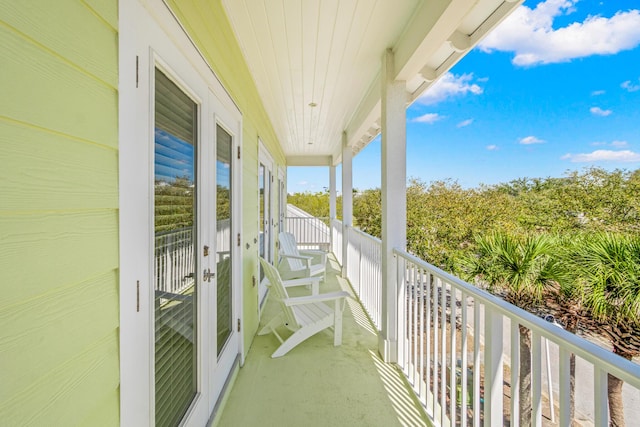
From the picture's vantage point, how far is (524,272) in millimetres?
3309

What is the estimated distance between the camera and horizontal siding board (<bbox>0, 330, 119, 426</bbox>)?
22.4 inches

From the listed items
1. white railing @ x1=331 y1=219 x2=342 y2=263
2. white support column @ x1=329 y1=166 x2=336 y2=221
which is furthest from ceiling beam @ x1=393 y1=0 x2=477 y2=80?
white support column @ x1=329 y1=166 x2=336 y2=221

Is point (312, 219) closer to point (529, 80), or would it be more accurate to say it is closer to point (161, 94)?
point (161, 94)

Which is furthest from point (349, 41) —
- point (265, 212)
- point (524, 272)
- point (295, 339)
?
point (524, 272)

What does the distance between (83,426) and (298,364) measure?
2009 mm

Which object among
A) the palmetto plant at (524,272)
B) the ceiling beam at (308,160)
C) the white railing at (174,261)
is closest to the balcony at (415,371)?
the palmetto plant at (524,272)

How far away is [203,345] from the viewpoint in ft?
5.36

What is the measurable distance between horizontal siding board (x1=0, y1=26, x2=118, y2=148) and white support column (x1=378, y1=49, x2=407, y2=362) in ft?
7.01

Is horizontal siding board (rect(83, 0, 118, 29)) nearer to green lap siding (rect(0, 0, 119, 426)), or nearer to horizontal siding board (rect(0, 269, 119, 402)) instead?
green lap siding (rect(0, 0, 119, 426))

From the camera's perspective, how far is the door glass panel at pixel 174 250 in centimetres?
116

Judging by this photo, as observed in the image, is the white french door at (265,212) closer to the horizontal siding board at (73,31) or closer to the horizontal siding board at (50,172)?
the horizontal siding board at (73,31)

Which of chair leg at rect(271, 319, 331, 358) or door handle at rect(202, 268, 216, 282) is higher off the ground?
door handle at rect(202, 268, 216, 282)

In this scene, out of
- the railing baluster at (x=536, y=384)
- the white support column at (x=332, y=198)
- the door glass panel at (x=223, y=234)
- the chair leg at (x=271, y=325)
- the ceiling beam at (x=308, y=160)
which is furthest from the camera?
the ceiling beam at (x=308, y=160)

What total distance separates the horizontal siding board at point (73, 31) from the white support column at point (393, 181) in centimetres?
211
